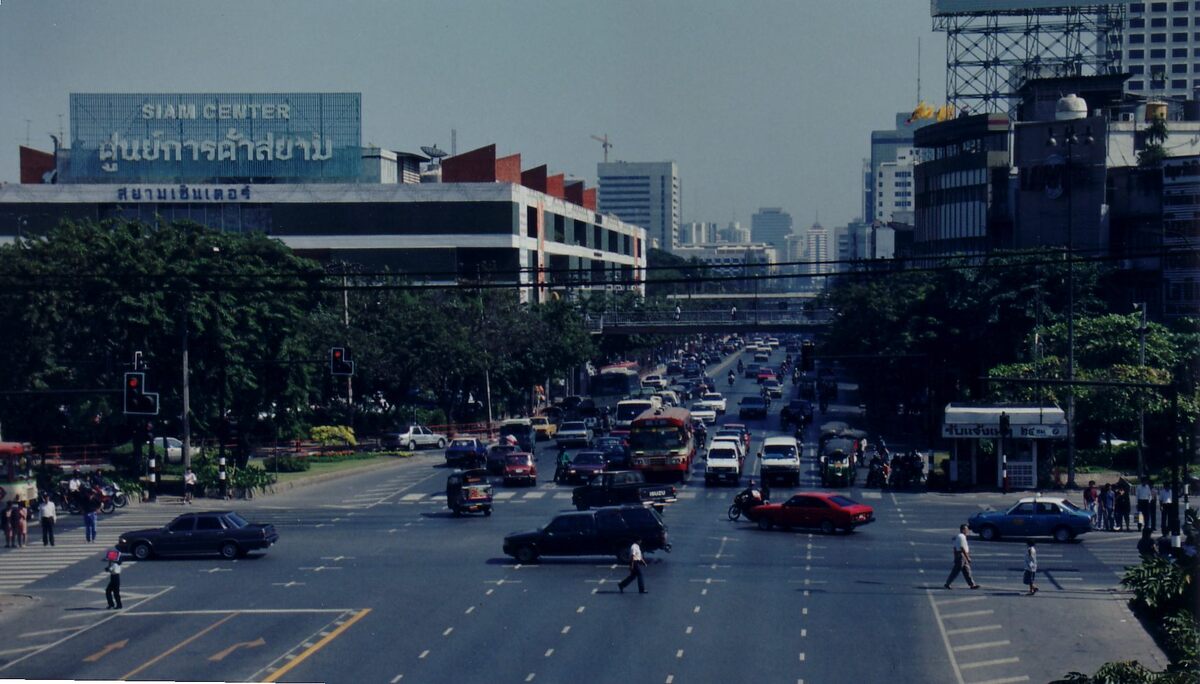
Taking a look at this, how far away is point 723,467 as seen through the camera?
2372 inches

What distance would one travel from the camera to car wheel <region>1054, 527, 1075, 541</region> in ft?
145

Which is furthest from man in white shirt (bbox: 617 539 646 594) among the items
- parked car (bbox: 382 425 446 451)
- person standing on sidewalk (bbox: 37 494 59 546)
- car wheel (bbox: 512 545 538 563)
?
parked car (bbox: 382 425 446 451)

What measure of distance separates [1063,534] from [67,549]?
30.8 metres

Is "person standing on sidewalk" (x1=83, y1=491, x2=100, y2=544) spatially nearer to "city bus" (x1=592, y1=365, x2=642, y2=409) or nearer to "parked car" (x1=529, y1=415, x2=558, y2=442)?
"parked car" (x1=529, y1=415, x2=558, y2=442)

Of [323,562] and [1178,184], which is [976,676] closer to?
[323,562]

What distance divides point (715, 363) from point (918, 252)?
55677 millimetres

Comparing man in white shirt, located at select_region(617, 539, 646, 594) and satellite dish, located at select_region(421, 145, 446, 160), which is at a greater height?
satellite dish, located at select_region(421, 145, 446, 160)

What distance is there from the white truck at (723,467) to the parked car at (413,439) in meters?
24.3

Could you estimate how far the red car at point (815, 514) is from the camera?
151ft

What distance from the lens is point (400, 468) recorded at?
71688 millimetres

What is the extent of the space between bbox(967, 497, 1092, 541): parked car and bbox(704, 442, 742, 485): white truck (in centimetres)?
1635

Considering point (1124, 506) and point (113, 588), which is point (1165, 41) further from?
point (113, 588)

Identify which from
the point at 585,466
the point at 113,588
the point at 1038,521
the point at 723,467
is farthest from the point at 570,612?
the point at 723,467

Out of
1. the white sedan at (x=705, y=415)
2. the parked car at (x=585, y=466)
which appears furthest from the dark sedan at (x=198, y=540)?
the white sedan at (x=705, y=415)
